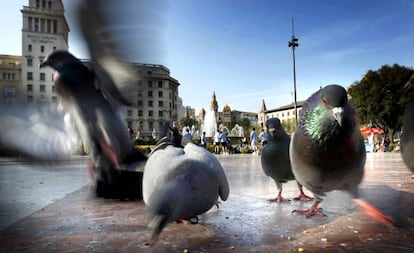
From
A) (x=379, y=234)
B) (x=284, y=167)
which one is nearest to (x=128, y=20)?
(x=284, y=167)

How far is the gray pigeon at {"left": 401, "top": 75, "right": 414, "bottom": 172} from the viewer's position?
3545 millimetres

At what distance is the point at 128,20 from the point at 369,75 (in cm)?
3097

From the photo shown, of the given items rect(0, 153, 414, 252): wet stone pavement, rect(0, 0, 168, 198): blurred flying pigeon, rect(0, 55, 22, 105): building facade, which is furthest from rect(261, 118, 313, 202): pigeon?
rect(0, 55, 22, 105): building facade

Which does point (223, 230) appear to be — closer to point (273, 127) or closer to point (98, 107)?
point (273, 127)

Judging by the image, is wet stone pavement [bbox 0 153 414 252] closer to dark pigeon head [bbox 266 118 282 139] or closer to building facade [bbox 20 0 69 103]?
dark pigeon head [bbox 266 118 282 139]

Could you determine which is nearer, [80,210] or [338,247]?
[338,247]

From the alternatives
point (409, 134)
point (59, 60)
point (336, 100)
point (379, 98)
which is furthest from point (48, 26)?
point (379, 98)

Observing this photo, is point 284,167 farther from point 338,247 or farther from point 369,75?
point 369,75

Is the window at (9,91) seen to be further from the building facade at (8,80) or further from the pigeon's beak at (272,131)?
the pigeon's beak at (272,131)

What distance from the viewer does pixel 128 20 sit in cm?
265

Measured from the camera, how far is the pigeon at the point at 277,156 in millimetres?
3688

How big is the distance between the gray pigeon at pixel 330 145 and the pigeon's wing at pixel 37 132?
2.32 m

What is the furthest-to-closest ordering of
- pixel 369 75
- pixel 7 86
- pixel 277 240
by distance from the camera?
pixel 369 75, pixel 7 86, pixel 277 240

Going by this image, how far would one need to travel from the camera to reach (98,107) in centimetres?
324
